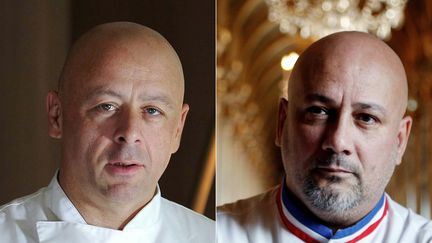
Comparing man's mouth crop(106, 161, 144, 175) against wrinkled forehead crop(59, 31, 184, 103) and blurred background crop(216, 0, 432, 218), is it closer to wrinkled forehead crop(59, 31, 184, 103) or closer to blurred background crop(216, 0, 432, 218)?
wrinkled forehead crop(59, 31, 184, 103)

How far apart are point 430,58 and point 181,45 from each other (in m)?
1.68

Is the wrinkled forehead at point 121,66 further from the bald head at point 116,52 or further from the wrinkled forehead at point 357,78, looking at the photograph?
the wrinkled forehead at point 357,78

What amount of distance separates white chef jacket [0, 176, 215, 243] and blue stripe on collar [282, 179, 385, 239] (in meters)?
0.25

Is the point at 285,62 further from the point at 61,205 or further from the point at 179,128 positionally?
the point at 61,205

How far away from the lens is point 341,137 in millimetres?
1211

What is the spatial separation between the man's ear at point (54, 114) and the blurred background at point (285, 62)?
2.64 feet

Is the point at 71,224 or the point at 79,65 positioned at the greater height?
the point at 79,65

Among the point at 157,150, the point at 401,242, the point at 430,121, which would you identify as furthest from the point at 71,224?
the point at 430,121

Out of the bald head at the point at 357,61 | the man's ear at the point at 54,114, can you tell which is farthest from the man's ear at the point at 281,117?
the man's ear at the point at 54,114

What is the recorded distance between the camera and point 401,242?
1.23 m

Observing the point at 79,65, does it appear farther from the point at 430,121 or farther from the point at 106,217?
the point at 430,121

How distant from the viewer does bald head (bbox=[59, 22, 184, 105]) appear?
107 centimetres

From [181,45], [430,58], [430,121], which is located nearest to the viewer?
[181,45]

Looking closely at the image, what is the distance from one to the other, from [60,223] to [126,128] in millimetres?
176
